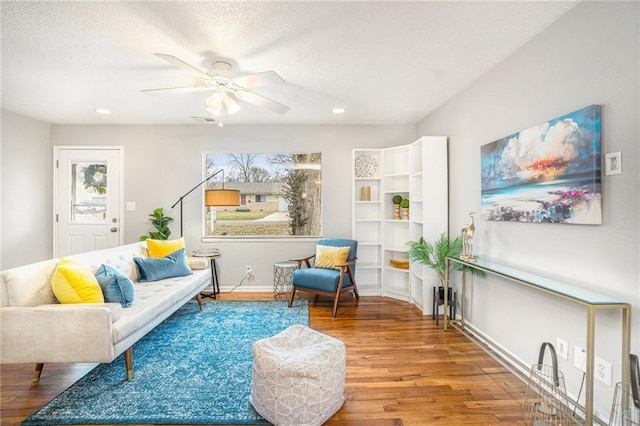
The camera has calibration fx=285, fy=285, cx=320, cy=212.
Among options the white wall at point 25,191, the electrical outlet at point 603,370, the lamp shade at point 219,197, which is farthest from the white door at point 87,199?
the electrical outlet at point 603,370

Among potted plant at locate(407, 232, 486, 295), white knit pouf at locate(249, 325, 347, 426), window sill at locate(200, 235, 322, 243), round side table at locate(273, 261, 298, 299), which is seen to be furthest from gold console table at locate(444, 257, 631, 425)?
window sill at locate(200, 235, 322, 243)

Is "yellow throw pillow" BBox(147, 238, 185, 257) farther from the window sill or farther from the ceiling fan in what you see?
the ceiling fan

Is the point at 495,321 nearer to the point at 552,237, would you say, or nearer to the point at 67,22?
the point at 552,237

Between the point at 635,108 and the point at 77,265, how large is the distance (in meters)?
3.68

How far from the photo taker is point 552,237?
1.95 m

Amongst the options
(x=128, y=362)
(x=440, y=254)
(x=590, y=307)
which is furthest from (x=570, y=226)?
(x=128, y=362)

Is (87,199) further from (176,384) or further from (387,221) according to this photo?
(387,221)

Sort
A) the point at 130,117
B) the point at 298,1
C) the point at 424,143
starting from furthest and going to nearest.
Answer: the point at 130,117
the point at 424,143
the point at 298,1

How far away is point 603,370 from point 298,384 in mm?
1709

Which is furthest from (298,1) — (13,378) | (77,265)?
(13,378)

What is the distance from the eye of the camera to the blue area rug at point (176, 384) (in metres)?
1.69

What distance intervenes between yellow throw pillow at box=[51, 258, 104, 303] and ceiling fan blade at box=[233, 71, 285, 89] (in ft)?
6.22

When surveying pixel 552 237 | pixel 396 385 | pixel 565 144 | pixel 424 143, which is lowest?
pixel 396 385

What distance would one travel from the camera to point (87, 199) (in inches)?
171
